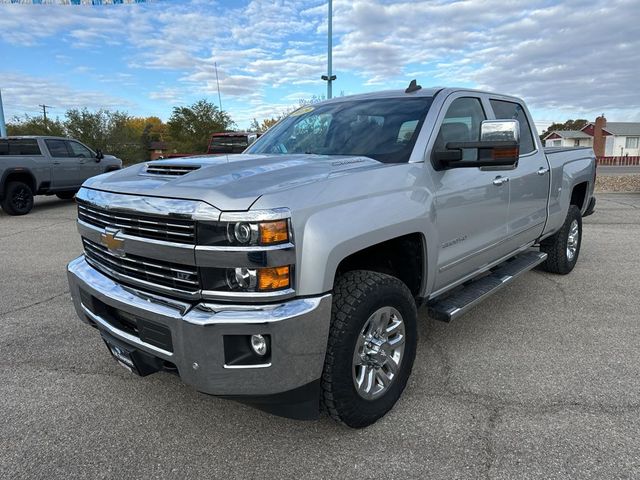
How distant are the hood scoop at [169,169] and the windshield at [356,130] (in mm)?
1074

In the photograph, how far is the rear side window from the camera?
454 inches

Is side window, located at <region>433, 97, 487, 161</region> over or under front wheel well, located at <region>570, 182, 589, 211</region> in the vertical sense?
over

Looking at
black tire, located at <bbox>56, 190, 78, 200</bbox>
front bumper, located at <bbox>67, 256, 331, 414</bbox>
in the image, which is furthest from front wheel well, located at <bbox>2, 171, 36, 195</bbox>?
front bumper, located at <bbox>67, 256, 331, 414</bbox>

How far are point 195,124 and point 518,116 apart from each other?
3305 cm

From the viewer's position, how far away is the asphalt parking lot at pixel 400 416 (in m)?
2.35

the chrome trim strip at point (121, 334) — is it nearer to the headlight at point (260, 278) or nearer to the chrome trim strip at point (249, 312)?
the chrome trim strip at point (249, 312)

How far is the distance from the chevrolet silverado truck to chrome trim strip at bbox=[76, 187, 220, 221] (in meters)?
10.5

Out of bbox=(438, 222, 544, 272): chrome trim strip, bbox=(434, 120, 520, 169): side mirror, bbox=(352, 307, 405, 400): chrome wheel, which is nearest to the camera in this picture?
bbox=(352, 307, 405, 400): chrome wheel

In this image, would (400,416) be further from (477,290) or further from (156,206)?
(156,206)

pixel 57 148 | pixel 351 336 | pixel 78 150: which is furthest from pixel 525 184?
pixel 78 150

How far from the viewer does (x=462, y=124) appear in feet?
11.7

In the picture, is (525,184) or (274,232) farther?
(525,184)

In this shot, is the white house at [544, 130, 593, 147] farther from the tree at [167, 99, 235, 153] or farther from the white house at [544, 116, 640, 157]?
the tree at [167, 99, 235, 153]

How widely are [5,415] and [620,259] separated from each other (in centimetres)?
693
